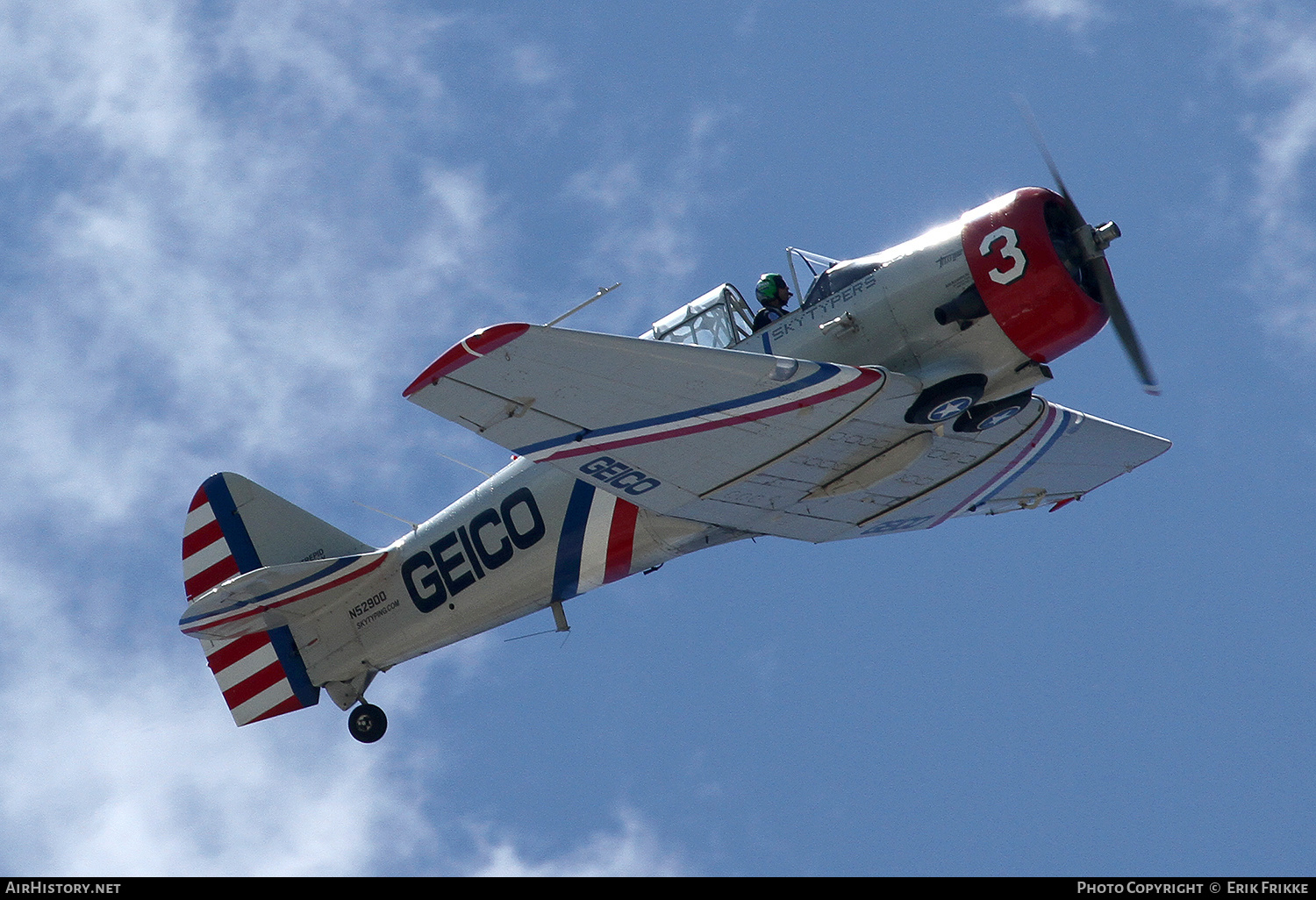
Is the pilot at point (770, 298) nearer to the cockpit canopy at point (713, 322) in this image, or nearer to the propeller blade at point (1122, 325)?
the cockpit canopy at point (713, 322)

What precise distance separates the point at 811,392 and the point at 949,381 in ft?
4.54

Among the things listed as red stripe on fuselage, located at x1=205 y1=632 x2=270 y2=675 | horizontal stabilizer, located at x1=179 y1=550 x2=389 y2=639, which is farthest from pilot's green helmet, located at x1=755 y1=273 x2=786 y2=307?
red stripe on fuselage, located at x1=205 y1=632 x2=270 y2=675

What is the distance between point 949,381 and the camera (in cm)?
1379

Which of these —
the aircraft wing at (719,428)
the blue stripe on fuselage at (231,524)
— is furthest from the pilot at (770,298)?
the blue stripe on fuselage at (231,524)

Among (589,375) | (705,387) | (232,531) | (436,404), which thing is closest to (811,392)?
(705,387)

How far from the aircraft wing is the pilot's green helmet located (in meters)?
1.56

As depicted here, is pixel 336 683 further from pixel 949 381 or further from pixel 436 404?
pixel 949 381

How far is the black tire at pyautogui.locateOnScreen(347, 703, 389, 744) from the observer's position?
1716 centimetres

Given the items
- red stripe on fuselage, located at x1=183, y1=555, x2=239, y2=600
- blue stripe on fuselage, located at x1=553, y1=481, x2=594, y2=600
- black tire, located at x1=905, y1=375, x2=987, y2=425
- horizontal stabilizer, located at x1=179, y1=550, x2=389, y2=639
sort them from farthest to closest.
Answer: red stripe on fuselage, located at x1=183, y1=555, x2=239, y2=600, horizontal stabilizer, located at x1=179, y1=550, x2=389, y2=639, blue stripe on fuselage, located at x1=553, y1=481, x2=594, y2=600, black tire, located at x1=905, y1=375, x2=987, y2=425

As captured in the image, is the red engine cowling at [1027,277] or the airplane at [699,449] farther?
the red engine cowling at [1027,277]

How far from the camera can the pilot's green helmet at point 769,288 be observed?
14.7 m

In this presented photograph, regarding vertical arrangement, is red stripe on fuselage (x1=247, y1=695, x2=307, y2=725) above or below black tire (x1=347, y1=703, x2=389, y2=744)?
above

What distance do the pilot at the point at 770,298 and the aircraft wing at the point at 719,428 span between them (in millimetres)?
1430

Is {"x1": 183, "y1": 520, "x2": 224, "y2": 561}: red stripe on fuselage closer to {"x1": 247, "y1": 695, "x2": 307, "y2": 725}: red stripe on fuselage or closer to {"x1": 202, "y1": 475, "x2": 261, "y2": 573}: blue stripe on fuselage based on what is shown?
{"x1": 202, "y1": 475, "x2": 261, "y2": 573}: blue stripe on fuselage
